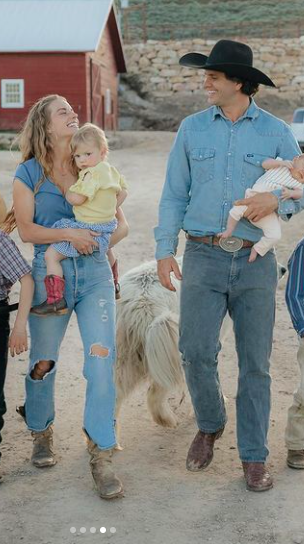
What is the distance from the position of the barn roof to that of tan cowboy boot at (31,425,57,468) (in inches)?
889

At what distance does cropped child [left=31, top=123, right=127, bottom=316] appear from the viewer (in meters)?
3.74

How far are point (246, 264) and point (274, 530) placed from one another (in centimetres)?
126

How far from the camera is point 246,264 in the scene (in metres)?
3.80

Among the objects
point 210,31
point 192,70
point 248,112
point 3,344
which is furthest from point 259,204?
point 210,31

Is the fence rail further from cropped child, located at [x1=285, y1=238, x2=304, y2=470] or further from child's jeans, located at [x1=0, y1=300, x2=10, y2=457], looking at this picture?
child's jeans, located at [x1=0, y1=300, x2=10, y2=457]

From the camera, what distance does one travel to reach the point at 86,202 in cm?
380

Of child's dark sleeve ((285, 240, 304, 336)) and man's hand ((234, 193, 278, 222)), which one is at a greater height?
man's hand ((234, 193, 278, 222))

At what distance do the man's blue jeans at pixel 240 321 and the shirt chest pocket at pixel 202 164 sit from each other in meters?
0.34

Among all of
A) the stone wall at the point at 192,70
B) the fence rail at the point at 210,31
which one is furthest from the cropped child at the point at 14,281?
the fence rail at the point at 210,31

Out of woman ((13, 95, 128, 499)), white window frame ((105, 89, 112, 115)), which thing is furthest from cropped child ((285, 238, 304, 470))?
white window frame ((105, 89, 112, 115))

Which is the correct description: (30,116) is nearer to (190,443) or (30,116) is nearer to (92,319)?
(92,319)

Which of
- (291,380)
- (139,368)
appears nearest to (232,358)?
(291,380)

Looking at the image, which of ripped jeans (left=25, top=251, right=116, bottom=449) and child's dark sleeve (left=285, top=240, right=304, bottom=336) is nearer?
ripped jeans (left=25, top=251, right=116, bottom=449)

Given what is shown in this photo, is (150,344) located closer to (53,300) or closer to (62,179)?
(53,300)
